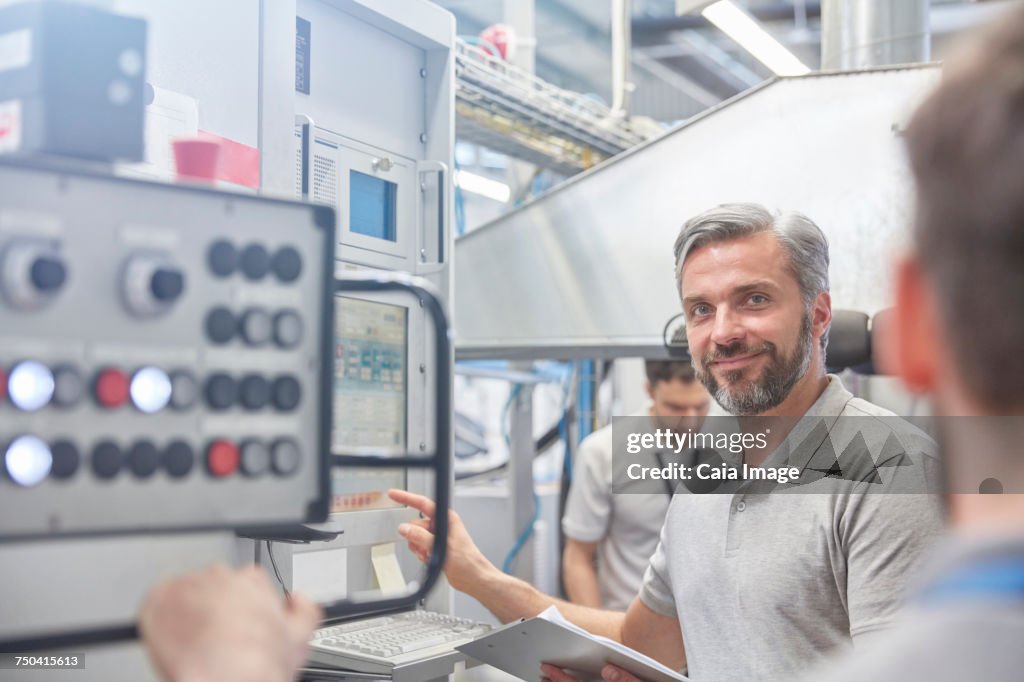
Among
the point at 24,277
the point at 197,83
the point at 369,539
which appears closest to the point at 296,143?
the point at 197,83

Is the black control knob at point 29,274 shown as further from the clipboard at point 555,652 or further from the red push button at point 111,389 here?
the clipboard at point 555,652

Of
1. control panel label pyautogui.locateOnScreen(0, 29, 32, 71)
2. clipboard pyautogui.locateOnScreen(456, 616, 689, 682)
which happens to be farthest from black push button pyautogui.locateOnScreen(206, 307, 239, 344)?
clipboard pyautogui.locateOnScreen(456, 616, 689, 682)

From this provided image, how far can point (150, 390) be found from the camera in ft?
Result: 2.48

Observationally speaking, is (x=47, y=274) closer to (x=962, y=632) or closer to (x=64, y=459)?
(x=64, y=459)

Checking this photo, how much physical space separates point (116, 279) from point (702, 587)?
1.25 m

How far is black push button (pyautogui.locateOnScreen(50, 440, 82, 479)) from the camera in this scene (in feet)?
2.36

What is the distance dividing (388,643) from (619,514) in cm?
156

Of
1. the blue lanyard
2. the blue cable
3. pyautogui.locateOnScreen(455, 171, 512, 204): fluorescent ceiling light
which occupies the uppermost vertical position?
pyautogui.locateOnScreen(455, 171, 512, 204): fluorescent ceiling light

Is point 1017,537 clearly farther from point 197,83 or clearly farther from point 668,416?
point 668,416

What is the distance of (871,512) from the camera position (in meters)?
1.51

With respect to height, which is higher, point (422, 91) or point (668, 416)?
point (422, 91)

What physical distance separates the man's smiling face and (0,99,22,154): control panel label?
1.26 metres

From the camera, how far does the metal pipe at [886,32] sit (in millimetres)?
2660

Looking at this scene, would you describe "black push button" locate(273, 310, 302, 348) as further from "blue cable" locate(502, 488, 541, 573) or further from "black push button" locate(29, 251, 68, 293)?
"blue cable" locate(502, 488, 541, 573)
